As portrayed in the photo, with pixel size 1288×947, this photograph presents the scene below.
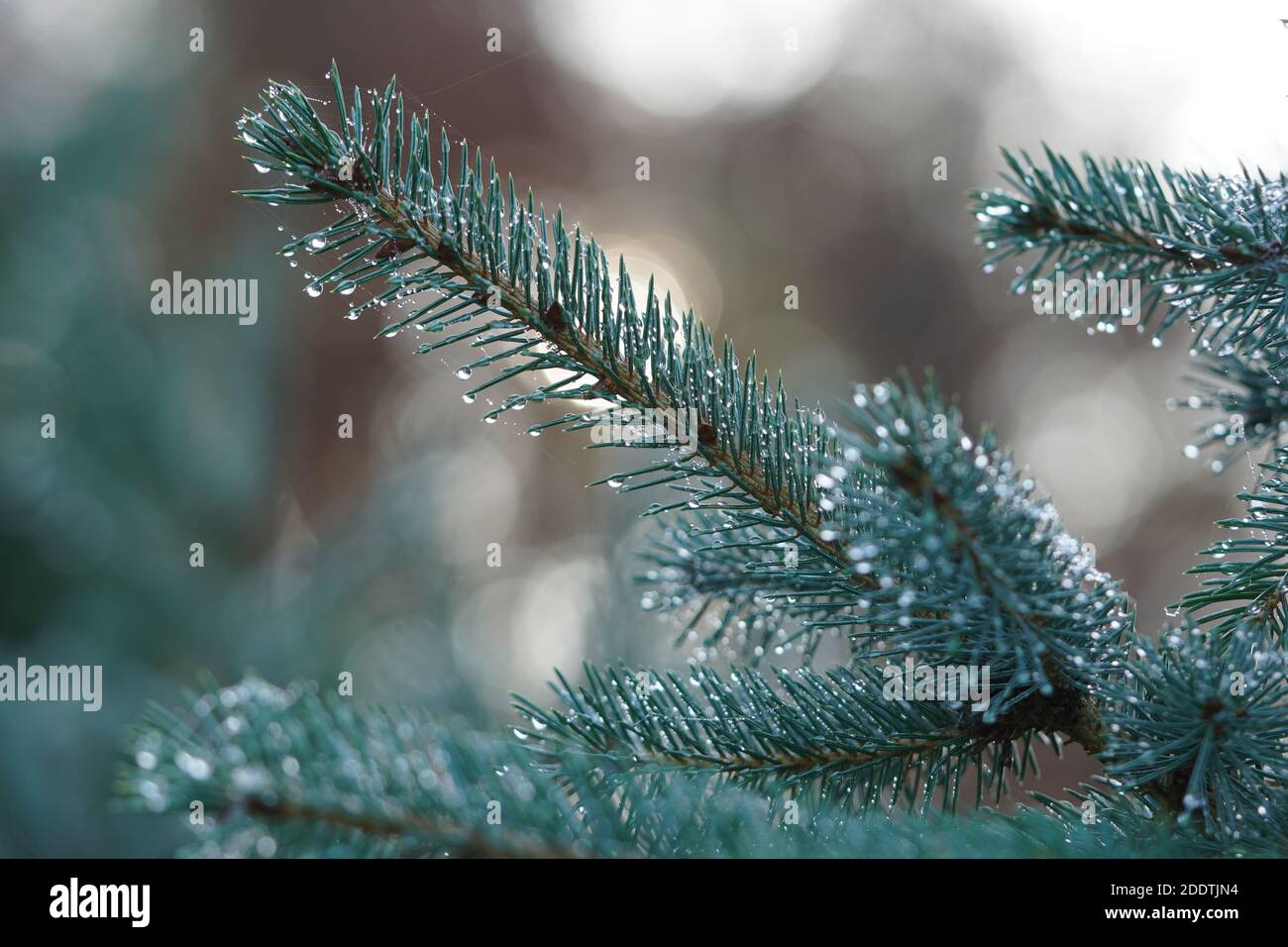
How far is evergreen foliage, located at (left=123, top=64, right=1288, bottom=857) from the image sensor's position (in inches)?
10.5

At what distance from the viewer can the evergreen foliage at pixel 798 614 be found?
27 cm

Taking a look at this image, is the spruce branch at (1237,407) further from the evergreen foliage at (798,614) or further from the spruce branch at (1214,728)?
the spruce branch at (1214,728)

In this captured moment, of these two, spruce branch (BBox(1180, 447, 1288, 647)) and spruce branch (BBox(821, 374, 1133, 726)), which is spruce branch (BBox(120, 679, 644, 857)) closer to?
spruce branch (BBox(821, 374, 1133, 726))

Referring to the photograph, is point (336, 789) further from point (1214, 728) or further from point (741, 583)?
point (1214, 728)

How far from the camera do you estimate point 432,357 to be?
2311 millimetres

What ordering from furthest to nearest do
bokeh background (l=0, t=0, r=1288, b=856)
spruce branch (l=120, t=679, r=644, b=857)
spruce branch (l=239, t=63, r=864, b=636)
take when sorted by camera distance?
bokeh background (l=0, t=0, r=1288, b=856) → spruce branch (l=239, t=63, r=864, b=636) → spruce branch (l=120, t=679, r=644, b=857)

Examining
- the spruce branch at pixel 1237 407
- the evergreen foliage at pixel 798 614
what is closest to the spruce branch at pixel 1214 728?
the evergreen foliage at pixel 798 614

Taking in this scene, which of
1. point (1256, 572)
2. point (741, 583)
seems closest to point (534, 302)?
point (741, 583)

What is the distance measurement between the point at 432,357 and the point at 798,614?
80.6 inches

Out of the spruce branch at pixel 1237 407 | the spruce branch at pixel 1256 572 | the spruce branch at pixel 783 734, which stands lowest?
the spruce branch at pixel 783 734

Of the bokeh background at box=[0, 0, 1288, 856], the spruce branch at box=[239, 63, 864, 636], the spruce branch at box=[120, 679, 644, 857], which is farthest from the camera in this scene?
the bokeh background at box=[0, 0, 1288, 856]

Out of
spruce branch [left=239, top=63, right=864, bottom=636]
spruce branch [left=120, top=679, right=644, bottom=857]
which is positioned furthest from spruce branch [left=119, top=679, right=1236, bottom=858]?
spruce branch [left=239, top=63, right=864, bottom=636]

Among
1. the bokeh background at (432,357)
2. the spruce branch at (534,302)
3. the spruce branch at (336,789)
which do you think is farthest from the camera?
the bokeh background at (432,357)

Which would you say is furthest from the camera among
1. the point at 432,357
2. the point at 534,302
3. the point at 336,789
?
the point at 432,357
